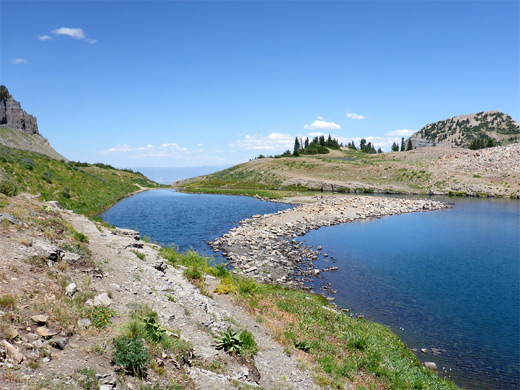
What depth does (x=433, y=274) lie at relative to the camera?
2970 cm

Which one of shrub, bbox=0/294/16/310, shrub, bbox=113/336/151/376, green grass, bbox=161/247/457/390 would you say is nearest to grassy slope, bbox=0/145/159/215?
shrub, bbox=0/294/16/310

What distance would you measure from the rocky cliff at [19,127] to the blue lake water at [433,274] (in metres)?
119

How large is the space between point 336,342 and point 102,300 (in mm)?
11612

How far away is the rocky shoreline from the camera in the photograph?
2953 cm

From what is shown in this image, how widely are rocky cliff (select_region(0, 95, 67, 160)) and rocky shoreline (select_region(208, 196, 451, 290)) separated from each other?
462 ft

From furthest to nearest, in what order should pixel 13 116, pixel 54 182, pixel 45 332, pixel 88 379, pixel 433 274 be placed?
pixel 13 116, pixel 54 182, pixel 433 274, pixel 45 332, pixel 88 379

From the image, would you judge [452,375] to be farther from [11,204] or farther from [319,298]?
[11,204]

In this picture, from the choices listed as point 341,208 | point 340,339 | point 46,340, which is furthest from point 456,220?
point 46,340

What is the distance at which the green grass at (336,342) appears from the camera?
44.9 ft

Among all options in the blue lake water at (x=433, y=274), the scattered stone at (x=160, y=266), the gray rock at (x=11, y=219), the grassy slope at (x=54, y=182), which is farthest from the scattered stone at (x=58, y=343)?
the grassy slope at (x=54, y=182)

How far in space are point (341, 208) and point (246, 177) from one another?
72903 millimetres

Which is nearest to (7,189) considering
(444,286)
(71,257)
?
(71,257)

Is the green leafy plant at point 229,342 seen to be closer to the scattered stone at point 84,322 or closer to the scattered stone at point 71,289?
the scattered stone at point 84,322

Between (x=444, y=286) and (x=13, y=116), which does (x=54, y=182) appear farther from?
(x=13, y=116)
